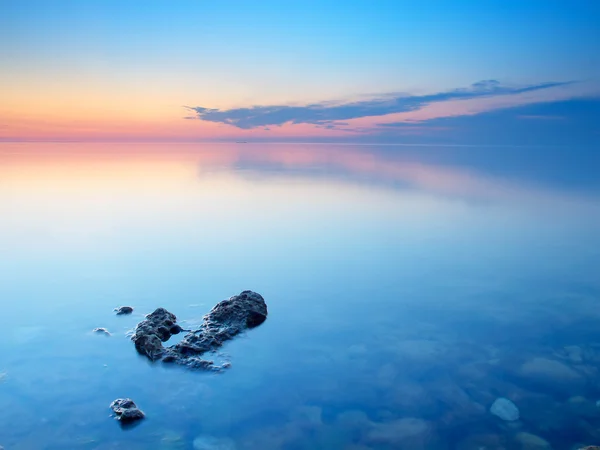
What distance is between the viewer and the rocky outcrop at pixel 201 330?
→ 852 centimetres

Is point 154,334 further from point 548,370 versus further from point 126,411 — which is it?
point 548,370

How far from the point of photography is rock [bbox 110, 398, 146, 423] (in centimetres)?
675

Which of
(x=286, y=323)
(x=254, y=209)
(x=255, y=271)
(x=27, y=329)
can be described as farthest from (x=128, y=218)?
(x=286, y=323)

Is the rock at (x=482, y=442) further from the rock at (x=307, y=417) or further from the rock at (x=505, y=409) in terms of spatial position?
the rock at (x=307, y=417)

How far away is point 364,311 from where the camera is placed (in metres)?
10.9

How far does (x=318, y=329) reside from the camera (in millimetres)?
9977

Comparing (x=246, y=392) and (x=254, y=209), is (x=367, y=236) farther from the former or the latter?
(x=246, y=392)

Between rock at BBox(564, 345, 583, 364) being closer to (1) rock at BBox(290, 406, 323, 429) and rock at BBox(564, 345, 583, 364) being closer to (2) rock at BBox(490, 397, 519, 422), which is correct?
(2) rock at BBox(490, 397, 519, 422)

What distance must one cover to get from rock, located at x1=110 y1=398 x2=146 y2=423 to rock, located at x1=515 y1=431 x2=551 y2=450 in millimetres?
5405

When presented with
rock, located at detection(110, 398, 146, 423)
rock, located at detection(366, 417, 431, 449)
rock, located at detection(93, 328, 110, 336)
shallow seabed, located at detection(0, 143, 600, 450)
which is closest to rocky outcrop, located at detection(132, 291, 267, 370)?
shallow seabed, located at detection(0, 143, 600, 450)

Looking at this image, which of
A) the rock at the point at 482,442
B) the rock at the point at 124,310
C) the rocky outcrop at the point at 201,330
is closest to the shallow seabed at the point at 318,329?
the rock at the point at 482,442

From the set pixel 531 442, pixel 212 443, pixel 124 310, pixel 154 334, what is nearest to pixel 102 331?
pixel 124 310

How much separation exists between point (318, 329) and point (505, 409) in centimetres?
410

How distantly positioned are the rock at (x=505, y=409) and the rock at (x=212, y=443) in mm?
3934
